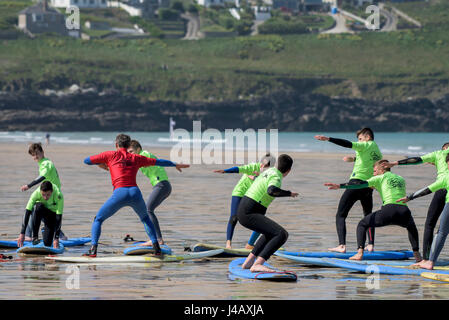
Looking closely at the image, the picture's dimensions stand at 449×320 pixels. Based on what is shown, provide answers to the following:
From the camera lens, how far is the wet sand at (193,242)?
11.0m

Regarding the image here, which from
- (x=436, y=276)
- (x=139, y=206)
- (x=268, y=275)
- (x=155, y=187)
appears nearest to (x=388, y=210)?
(x=436, y=276)

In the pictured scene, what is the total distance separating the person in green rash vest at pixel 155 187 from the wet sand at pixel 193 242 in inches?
25.9

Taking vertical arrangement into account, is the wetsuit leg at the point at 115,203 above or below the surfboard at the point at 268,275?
above

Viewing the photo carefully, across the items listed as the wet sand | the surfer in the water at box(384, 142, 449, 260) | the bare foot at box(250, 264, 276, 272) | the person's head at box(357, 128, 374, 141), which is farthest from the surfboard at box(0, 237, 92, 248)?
the surfer in the water at box(384, 142, 449, 260)

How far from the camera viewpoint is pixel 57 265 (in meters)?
13.2

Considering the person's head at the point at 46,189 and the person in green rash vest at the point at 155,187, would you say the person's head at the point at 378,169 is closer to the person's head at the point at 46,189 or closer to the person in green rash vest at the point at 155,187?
the person in green rash vest at the point at 155,187

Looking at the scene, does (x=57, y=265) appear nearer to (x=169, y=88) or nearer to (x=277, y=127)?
(x=277, y=127)

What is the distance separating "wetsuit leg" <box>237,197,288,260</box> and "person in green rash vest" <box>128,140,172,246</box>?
2862 mm

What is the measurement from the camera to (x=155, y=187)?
15.5 meters

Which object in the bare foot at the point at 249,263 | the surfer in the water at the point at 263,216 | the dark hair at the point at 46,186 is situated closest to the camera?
the surfer in the water at the point at 263,216

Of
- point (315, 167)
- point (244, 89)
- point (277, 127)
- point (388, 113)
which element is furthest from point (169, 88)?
point (315, 167)

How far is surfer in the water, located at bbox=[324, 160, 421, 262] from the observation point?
13.2 m

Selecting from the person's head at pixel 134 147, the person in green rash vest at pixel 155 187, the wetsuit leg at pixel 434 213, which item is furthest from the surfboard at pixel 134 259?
the wetsuit leg at pixel 434 213

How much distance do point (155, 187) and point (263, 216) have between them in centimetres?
378
